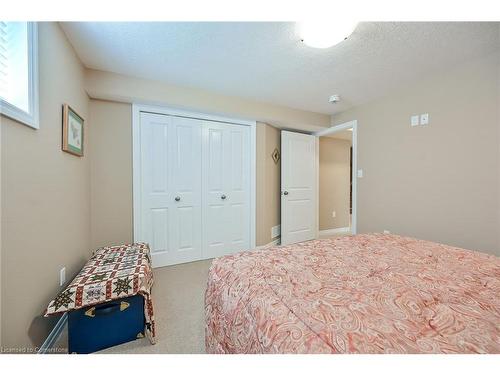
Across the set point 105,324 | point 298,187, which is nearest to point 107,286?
point 105,324

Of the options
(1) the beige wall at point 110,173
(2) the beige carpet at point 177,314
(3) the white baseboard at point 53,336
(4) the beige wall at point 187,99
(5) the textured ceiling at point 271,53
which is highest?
(5) the textured ceiling at point 271,53

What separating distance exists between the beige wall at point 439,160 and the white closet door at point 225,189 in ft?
5.77

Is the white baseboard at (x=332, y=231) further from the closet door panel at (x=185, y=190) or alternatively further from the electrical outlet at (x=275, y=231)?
the closet door panel at (x=185, y=190)

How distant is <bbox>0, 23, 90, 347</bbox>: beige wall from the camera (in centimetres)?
102

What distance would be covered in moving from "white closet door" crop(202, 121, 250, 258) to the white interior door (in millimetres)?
698

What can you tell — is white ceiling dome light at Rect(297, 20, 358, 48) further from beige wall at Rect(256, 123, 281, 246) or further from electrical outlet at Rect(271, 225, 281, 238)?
electrical outlet at Rect(271, 225, 281, 238)

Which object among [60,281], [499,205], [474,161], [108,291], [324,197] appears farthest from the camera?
[324,197]

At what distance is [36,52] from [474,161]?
139 inches

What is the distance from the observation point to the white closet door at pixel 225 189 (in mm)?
2918

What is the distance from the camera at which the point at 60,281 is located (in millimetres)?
1485

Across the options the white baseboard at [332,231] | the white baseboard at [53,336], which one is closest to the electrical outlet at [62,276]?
the white baseboard at [53,336]
